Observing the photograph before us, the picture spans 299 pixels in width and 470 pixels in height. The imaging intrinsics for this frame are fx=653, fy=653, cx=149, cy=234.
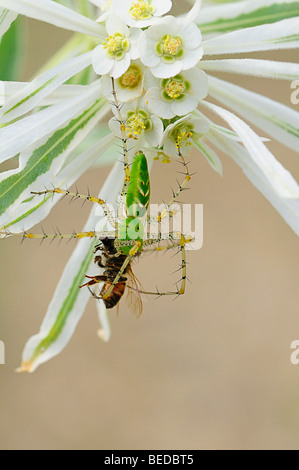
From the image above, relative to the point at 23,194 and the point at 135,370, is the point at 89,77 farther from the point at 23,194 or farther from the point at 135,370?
the point at 135,370

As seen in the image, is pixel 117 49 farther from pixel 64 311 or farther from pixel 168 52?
pixel 64 311

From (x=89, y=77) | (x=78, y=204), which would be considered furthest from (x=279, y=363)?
(x=89, y=77)

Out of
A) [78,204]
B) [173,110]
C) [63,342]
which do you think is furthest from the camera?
[78,204]

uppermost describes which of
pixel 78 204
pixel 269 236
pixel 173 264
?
Result: pixel 78 204

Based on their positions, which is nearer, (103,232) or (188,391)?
(103,232)

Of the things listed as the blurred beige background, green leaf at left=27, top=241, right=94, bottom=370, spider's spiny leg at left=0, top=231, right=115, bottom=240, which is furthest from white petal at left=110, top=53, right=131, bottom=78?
the blurred beige background

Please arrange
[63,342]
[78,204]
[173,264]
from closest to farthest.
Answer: [63,342], [173,264], [78,204]

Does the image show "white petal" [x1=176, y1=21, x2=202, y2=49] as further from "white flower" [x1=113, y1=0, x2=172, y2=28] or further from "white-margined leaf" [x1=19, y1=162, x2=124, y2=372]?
"white-margined leaf" [x1=19, y1=162, x2=124, y2=372]

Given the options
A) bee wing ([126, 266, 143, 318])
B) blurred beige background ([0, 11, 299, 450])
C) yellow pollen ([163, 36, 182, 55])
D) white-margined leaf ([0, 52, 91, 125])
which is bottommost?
bee wing ([126, 266, 143, 318])
